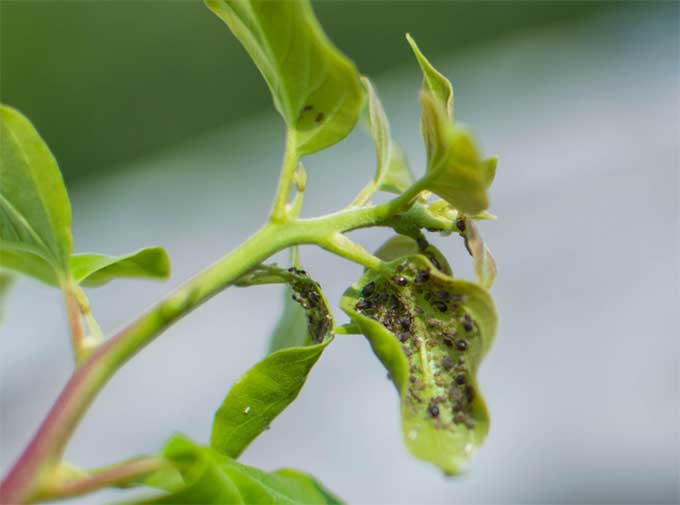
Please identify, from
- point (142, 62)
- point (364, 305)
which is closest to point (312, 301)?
point (364, 305)

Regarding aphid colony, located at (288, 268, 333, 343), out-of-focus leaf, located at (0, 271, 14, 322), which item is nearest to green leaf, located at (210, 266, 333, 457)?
aphid colony, located at (288, 268, 333, 343)

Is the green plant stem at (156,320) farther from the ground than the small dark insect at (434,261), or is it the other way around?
the small dark insect at (434,261)

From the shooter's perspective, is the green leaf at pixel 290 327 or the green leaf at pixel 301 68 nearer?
the green leaf at pixel 301 68

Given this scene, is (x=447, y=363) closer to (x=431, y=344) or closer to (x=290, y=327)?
(x=431, y=344)

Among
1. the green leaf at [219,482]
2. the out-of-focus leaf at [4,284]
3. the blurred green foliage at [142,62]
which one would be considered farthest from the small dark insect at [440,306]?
the blurred green foliage at [142,62]

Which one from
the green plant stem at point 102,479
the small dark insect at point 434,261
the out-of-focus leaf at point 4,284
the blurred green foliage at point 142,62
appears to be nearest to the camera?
the green plant stem at point 102,479

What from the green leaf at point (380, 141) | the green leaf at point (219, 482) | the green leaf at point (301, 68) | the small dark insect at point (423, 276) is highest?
the green leaf at point (380, 141)

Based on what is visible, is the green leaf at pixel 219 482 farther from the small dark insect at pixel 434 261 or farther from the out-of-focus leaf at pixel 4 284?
the out-of-focus leaf at pixel 4 284
